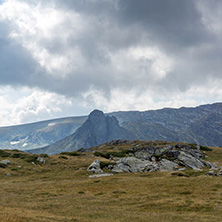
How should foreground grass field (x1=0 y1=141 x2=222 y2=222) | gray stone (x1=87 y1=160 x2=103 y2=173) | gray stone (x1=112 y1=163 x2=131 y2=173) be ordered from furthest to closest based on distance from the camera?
gray stone (x1=87 y1=160 x2=103 y2=173) < gray stone (x1=112 y1=163 x2=131 y2=173) < foreground grass field (x1=0 y1=141 x2=222 y2=222)

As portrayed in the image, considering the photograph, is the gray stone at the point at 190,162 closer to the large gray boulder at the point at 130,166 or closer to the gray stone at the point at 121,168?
the large gray boulder at the point at 130,166

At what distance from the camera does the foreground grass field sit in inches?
831

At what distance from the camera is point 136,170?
5616 cm

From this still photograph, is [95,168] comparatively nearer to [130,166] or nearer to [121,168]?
[121,168]

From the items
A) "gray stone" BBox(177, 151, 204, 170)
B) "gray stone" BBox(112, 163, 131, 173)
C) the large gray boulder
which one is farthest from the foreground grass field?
"gray stone" BBox(177, 151, 204, 170)

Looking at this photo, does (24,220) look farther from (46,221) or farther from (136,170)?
(136,170)

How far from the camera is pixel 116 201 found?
2864 centimetres

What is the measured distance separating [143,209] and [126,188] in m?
11.5

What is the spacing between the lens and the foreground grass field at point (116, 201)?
21116 mm

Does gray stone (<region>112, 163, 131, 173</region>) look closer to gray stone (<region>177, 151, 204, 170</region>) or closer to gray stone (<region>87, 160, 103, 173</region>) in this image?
gray stone (<region>87, 160, 103, 173</region>)

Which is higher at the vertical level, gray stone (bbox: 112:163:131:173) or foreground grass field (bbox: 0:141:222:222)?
foreground grass field (bbox: 0:141:222:222)

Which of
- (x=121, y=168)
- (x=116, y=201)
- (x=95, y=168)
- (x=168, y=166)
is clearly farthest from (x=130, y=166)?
(x=116, y=201)

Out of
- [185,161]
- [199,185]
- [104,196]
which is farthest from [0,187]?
[185,161]

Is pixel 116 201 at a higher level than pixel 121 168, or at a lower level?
higher
